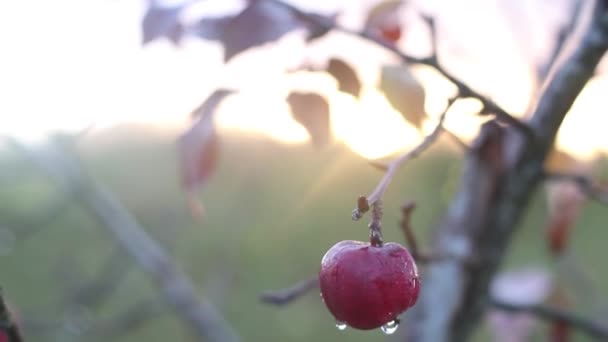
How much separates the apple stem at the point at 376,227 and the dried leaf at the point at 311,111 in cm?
30

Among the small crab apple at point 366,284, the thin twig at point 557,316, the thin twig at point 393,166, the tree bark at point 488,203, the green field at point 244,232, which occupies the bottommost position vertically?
the green field at point 244,232

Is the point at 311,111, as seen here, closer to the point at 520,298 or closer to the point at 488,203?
the point at 488,203

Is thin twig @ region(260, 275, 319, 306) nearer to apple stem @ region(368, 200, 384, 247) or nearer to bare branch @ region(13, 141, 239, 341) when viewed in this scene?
apple stem @ region(368, 200, 384, 247)

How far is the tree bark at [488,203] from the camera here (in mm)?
593

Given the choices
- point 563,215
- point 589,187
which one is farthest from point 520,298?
point 589,187

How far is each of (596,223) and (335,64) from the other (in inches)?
183

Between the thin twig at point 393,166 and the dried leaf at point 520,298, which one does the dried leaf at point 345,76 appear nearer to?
the thin twig at point 393,166

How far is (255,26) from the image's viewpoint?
68 centimetres

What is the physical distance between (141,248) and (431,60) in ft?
2.94

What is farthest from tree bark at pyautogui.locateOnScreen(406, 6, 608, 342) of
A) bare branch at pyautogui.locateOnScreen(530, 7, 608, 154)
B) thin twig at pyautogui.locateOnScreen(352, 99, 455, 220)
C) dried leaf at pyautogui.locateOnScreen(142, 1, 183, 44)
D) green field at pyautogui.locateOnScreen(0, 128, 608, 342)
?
green field at pyautogui.locateOnScreen(0, 128, 608, 342)

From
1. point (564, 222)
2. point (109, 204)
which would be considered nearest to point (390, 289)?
point (564, 222)

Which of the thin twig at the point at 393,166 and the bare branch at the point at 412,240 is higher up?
the thin twig at the point at 393,166

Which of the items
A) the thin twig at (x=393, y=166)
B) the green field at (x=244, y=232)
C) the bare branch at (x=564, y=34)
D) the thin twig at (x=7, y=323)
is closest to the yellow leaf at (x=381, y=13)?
the bare branch at (x=564, y=34)

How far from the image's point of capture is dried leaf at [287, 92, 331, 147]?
0.73m
